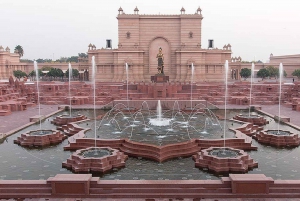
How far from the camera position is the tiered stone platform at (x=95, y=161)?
39.5 feet

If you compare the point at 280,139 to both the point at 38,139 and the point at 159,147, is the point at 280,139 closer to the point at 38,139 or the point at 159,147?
the point at 159,147

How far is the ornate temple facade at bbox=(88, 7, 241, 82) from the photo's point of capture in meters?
52.9

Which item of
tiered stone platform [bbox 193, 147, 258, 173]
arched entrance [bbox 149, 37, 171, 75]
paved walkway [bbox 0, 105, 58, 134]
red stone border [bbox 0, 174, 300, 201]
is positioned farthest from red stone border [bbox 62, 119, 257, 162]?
arched entrance [bbox 149, 37, 171, 75]

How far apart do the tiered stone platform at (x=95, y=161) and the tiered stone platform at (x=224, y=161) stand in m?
3.52

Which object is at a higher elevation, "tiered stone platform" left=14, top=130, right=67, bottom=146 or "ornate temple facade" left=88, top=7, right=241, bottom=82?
"ornate temple facade" left=88, top=7, right=241, bottom=82

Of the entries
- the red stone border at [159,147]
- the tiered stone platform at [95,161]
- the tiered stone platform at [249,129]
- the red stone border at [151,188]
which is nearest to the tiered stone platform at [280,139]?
the red stone border at [159,147]

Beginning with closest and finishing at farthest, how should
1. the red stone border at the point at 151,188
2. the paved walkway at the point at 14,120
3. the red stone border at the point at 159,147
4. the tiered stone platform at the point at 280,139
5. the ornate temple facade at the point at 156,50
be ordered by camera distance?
1. the red stone border at the point at 151,188
2. the red stone border at the point at 159,147
3. the tiered stone platform at the point at 280,139
4. the paved walkway at the point at 14,120
5. the ornate temple facade at the point at 156,50

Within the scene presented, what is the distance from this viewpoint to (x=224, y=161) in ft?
39.7

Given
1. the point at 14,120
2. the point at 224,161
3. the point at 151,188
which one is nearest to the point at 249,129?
the point at 224,161

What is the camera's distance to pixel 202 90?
38.1 meters

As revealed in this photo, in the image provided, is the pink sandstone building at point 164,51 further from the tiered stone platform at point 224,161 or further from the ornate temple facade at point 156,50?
the tiered stone platform at point 224,161

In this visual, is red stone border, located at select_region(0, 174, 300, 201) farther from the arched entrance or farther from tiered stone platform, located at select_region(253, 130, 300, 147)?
the arched entrance

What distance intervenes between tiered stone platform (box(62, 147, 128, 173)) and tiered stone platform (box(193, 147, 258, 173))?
352 cm

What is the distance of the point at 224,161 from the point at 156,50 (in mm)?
44136
